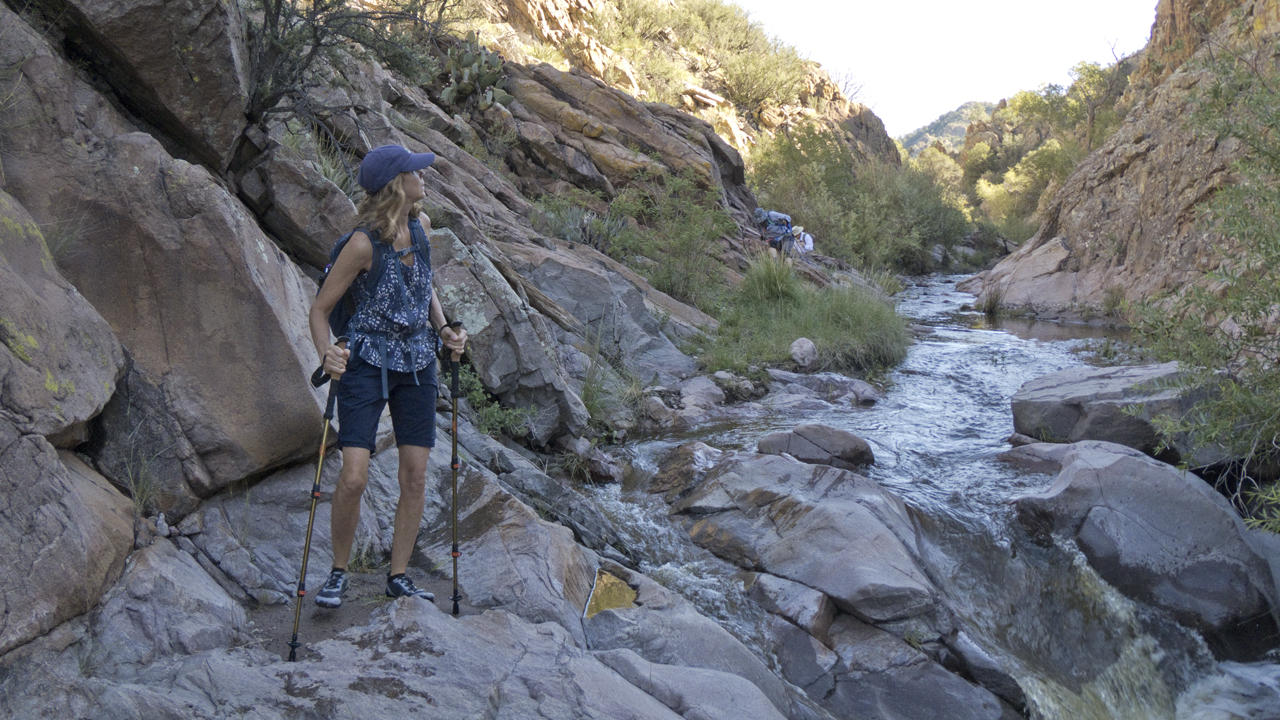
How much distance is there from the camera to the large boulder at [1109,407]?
6.10 metres

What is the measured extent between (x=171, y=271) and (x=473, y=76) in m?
12.1

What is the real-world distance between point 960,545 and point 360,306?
14.1 ft

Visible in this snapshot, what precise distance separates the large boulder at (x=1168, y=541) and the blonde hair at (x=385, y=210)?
4.71 metres

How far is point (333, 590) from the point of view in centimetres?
328

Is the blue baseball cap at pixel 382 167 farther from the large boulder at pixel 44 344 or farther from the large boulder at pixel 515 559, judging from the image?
the large boulder at pixel 515 559

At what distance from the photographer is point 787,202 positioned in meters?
21.9

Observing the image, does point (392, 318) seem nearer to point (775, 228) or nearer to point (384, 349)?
point (384, 349)

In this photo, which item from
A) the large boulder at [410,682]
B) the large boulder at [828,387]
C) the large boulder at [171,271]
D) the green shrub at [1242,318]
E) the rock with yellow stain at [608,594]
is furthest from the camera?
the large boulder at [828,387]

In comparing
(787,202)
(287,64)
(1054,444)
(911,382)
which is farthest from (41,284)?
(787,202)

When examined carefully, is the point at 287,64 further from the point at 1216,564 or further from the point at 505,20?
the point at 505,20

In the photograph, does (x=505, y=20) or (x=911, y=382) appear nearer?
(x=911, y=382)

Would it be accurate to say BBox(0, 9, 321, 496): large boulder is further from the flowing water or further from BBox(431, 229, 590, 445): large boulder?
BBox(431, 229, 590, 445): large boulder

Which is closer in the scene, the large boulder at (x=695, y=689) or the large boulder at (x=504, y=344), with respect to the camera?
the large boulder at (x=695, y=689)

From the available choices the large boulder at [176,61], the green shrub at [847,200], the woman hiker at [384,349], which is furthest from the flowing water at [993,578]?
the green shrub at [847,200]
